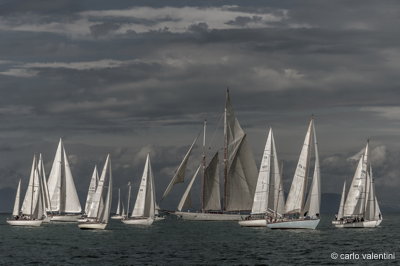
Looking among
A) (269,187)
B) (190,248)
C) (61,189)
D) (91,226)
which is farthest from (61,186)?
(190,248)

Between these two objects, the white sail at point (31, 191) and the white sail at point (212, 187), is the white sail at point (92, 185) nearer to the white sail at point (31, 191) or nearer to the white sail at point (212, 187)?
the white sail at point (212, 187)

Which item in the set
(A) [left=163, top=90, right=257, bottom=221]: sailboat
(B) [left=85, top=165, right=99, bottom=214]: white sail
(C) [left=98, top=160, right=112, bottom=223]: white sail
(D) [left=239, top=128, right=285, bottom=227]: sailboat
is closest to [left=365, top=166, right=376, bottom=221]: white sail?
(D) [left=239, top=128, right=285, bottom=227]: sailboat

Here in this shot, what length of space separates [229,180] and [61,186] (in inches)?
1477

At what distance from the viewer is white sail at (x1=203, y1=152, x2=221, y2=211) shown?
16988 centimetres

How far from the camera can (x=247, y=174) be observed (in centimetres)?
16825

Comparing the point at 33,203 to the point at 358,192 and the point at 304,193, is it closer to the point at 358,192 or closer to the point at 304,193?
the point at 304,193

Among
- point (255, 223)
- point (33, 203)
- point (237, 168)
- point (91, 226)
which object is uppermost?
point (237, 168)

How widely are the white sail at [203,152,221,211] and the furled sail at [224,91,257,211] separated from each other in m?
3.09

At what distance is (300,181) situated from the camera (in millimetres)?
116562

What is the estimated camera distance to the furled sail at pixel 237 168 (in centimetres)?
16748

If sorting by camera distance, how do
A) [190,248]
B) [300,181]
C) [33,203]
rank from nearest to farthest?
[190,248]
[300,181]
[33,203]

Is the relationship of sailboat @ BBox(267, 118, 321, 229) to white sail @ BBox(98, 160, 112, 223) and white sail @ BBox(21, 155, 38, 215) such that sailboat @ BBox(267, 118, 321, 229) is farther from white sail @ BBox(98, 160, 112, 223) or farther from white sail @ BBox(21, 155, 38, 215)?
white sail @ BBox(21, 155, 38, 215)

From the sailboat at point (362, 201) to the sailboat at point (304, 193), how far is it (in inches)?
985

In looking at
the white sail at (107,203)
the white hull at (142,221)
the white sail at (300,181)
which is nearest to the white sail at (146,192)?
the white hull at (142,221)
